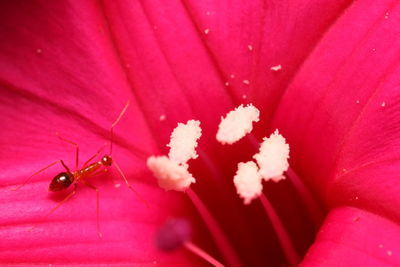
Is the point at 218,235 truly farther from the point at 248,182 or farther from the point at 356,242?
the point at 356,242

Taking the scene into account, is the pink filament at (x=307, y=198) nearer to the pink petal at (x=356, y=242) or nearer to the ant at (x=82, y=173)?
the pink petal at (x=356, y=242)

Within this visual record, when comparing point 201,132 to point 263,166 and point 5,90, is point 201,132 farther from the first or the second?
point 5,90

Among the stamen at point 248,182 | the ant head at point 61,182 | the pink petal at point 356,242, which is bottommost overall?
the pink petal at point 356,242

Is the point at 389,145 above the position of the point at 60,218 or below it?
below

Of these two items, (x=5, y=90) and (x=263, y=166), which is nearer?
(x=263, y=166)

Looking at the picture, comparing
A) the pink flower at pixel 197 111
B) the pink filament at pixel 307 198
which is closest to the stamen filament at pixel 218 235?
the pink flower at pixel 197 111

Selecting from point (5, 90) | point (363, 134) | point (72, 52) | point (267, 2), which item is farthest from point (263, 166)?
point (5, 90)

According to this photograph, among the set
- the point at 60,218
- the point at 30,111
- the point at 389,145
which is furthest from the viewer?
the point at 30,111
